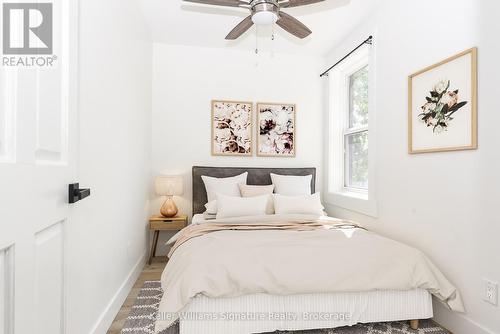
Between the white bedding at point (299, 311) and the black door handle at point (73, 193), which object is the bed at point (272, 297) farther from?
the black door handle at point (73, 193)

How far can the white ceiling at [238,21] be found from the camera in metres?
2.89

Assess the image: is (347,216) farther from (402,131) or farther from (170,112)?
(170,112)

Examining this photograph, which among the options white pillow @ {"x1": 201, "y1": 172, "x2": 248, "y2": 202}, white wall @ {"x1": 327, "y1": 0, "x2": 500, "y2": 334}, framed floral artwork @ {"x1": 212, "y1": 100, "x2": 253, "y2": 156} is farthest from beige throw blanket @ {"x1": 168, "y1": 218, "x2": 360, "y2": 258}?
framed floral artwork @ {"x1": 212, "y1": 100, "x2": 253, "y2": 156}

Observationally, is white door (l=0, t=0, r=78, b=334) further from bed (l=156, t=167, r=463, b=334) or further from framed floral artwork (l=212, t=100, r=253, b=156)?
framed floral artwork (l=212, t=100, r=253, b=156)

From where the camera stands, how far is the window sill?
9.62 feet

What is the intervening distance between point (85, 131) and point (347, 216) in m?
2.97

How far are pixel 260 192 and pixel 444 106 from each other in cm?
203

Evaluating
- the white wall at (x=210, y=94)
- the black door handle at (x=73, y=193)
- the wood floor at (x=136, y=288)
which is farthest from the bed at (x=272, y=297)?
the white wall at (x=210, y=94)

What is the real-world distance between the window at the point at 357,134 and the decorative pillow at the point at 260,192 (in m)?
1.10

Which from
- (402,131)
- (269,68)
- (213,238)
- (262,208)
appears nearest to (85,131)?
(213,238)

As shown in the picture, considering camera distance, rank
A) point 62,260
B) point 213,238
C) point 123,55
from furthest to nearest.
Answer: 1. point 123,55
2. point 213,238
3. point 62,260

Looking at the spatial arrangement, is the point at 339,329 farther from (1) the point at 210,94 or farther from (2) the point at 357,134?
(1) the point at 210,94

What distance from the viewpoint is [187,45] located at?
3.82m

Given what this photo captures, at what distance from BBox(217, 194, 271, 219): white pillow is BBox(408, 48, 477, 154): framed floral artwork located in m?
1.55
